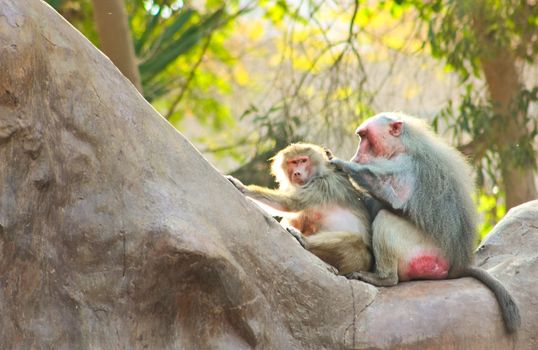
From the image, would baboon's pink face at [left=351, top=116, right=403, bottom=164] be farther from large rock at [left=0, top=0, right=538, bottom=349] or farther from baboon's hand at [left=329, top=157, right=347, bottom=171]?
large rock at [left=0, top=0, right=538, bottom=349]

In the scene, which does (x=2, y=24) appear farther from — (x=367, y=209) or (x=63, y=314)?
(x=367, y=209)

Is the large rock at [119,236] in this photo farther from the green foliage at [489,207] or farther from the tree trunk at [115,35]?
the green foliage at [489,207]

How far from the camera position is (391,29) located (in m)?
11.6

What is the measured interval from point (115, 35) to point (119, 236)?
3.93 m

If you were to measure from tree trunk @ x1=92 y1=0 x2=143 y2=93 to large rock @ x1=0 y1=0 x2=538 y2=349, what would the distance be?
337 cm

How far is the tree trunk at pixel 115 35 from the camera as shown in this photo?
787 cm

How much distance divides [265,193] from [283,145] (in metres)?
4.18

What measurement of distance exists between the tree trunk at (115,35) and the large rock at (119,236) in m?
3.37

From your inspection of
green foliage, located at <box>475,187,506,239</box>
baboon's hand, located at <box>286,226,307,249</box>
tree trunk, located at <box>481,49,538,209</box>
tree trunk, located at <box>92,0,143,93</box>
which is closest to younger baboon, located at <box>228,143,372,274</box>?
baboon's hand, located at <box>286,226,307,249</box>

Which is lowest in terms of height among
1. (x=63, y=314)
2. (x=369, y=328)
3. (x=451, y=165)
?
(x=369, y=328)

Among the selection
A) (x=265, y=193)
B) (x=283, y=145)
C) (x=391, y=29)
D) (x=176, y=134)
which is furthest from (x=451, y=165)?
(x=391, y=29)

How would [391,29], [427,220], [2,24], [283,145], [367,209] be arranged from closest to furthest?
[2,24]
[427,220]
[367,209]
[283,145]
[391,29]

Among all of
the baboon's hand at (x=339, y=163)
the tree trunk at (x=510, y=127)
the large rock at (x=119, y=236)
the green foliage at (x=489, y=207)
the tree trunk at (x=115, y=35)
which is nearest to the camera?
the large rock at (x=119, y=236)

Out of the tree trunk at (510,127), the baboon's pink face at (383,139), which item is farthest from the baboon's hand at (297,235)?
the tree trunk at (510,127)
